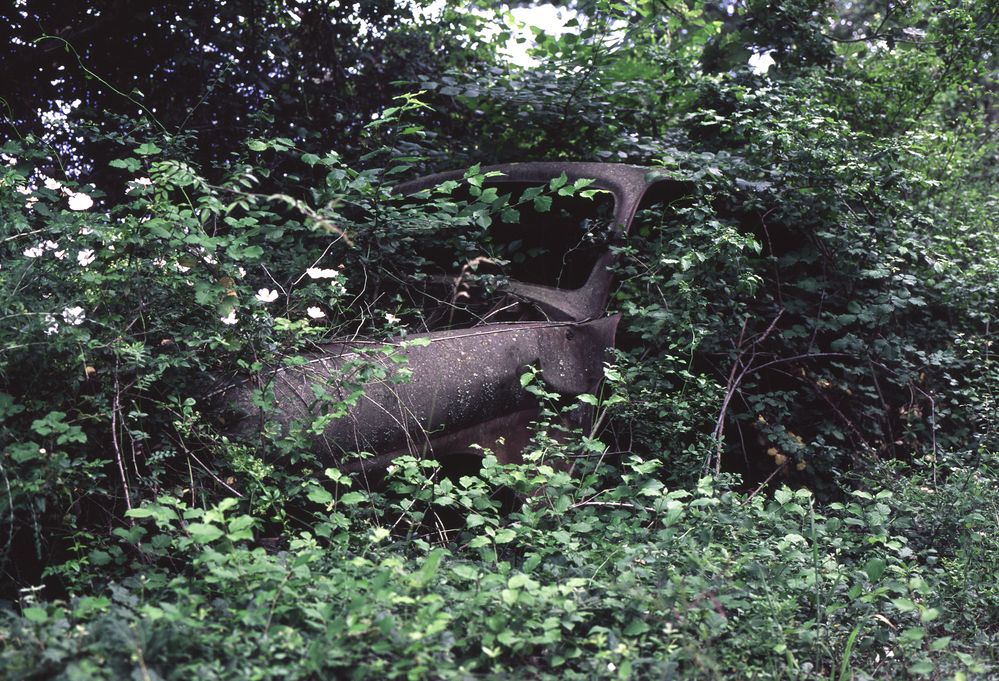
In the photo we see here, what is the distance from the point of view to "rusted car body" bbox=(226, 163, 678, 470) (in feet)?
10.3

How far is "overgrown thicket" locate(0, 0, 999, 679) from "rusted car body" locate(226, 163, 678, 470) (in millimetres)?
129

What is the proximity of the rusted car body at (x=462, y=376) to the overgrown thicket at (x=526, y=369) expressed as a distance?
0.13 m

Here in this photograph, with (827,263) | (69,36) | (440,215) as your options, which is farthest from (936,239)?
(69,36)

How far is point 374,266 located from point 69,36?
355 centimetres

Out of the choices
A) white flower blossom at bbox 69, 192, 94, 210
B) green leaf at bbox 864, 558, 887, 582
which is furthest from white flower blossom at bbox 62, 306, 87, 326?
green leaf at bbox 864, 558, 887, 582

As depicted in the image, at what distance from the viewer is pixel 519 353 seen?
3730 mm

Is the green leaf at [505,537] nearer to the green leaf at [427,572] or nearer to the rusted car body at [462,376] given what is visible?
the green leaf at [427,572]

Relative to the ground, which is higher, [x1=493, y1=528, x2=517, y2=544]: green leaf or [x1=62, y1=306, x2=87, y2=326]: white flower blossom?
[x1=62, y1=306, x2=87, y2=326]: white flower blossom

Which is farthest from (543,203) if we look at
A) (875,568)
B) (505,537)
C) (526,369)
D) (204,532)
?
(204,532)

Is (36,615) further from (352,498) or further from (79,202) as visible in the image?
(79,202)

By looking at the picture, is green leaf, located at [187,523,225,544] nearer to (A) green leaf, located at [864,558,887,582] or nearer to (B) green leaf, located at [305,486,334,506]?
(B) green leaf, located at [305,486,334,506]

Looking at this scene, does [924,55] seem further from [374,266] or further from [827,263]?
[374,266]

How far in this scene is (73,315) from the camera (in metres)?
2.79

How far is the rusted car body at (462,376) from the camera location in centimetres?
314
